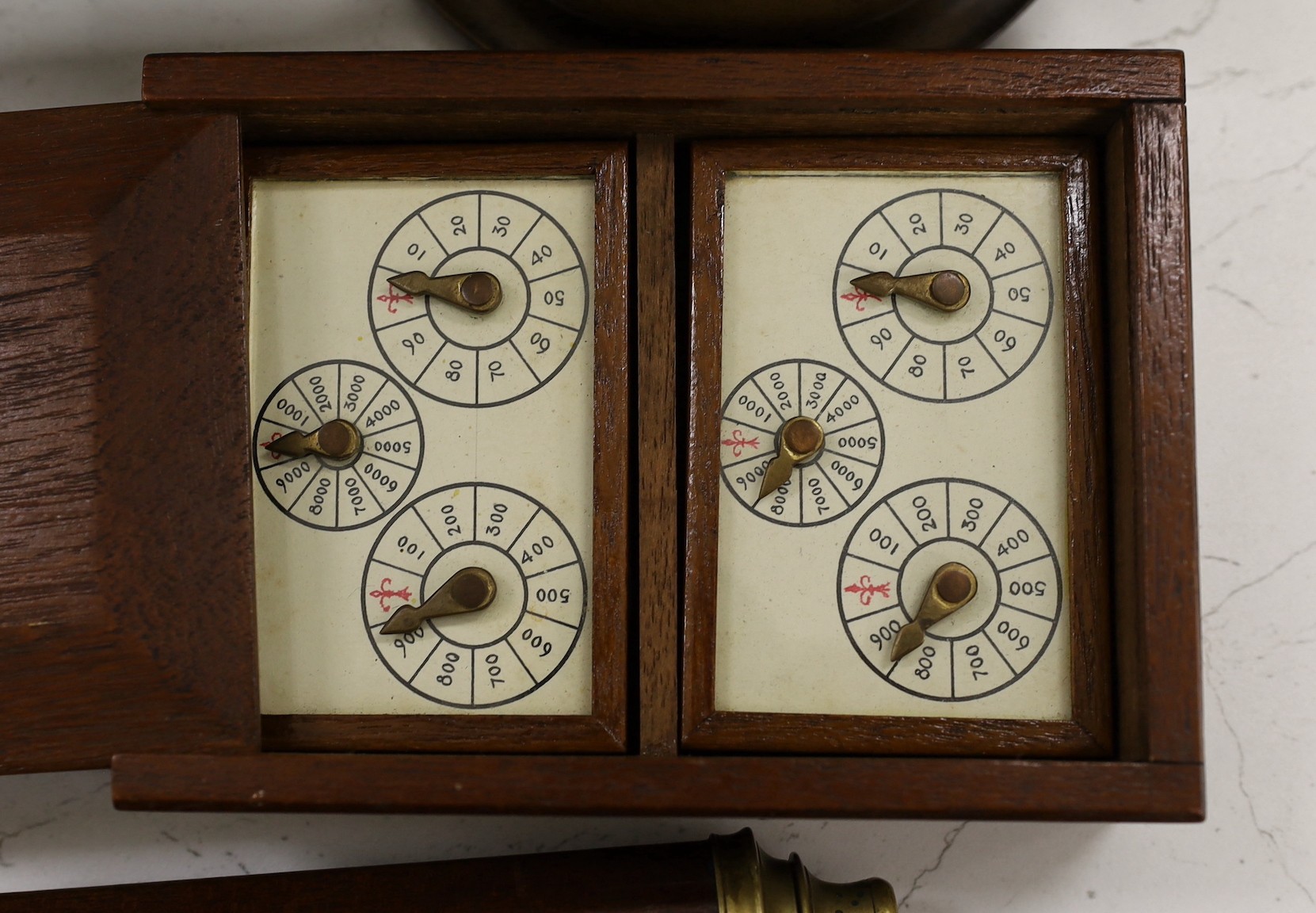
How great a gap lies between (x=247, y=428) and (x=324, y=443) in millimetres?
46

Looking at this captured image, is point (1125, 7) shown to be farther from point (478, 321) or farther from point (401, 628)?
point (401, 628)

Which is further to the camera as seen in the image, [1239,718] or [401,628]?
[1239,718]

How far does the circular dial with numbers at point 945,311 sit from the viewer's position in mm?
726

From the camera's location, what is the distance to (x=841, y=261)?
735 mm

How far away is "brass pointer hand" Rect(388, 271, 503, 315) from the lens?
72 centimetres

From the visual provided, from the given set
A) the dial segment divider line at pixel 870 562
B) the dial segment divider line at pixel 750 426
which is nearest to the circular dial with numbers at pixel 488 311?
the dial segment divider line at pixel 750 426

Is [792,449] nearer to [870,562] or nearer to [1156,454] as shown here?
[870,562]

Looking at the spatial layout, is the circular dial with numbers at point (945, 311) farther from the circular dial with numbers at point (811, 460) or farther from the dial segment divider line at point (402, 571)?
the dial segment divider line at point (402, 571)

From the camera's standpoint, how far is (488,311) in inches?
29.0

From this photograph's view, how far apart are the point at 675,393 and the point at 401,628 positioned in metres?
0.22

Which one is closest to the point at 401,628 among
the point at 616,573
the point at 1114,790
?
the point at 616,573

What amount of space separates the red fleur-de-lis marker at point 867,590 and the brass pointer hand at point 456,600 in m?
0.23

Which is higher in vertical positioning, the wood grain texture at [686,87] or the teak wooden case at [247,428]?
the wood grain texture at [686,87]

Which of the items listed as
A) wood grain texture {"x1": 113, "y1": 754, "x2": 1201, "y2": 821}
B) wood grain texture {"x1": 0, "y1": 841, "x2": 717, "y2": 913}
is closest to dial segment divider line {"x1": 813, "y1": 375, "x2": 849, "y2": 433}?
wood grain texture {"x1": 113, "y1": 754, "x2": 1201, "y2": 821}
